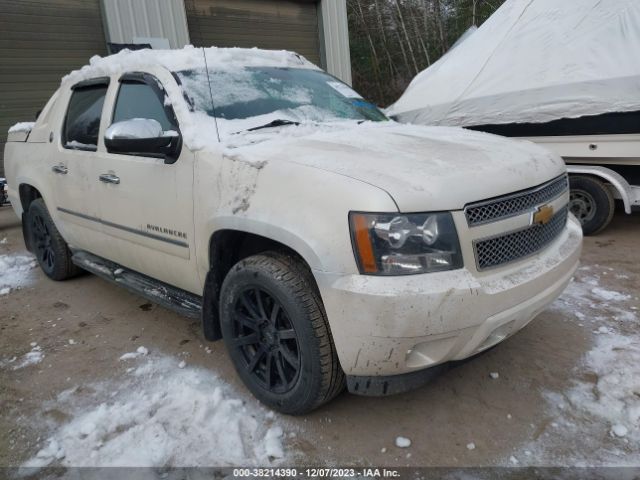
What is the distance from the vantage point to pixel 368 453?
2.36 m

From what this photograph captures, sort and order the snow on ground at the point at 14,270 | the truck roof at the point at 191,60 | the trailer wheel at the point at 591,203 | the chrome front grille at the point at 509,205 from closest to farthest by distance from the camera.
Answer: the chrome front grille at the point at 509,205 < the truck roof at the point at 191,60 < the snow on ground at the point at 14,270 < the trailer wheel at the point at 591,203

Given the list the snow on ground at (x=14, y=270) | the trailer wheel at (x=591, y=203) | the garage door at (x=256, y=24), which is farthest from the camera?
the garage door at (x=256, y=24)

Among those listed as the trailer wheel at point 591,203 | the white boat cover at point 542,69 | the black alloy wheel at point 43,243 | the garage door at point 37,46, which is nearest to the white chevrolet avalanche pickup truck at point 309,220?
the black alloy wheel at point 43,243

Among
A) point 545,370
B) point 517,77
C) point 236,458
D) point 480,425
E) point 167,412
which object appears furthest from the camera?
point 517,77

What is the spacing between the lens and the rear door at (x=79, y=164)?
366 centimetres

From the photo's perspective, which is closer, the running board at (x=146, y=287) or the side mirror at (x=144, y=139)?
the side mirror at (x=144, y=139)

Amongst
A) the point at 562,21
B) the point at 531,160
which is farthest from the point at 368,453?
the point at 562,21

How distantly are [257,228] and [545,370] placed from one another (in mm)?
1882

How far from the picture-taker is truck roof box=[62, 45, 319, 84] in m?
3.20

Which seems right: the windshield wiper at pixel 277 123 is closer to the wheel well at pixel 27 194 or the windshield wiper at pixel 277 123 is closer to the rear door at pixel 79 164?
the rear door at pixel 79 164

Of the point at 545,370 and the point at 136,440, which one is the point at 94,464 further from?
the point at 545,370

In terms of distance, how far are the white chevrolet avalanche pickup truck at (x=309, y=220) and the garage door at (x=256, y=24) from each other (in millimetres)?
7122

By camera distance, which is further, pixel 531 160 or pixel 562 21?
pixel 562 21

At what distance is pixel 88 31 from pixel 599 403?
9660 millimetres
